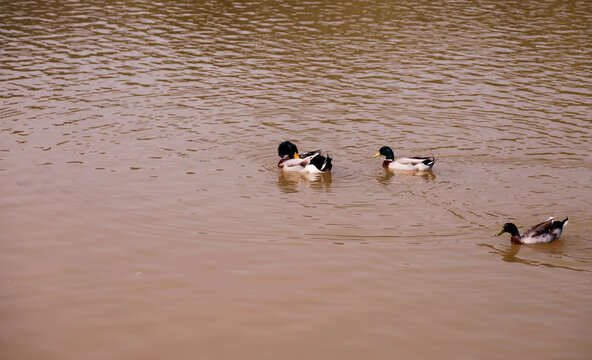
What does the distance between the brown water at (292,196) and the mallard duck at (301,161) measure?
0.28 metres

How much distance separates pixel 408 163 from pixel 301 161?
216 cm

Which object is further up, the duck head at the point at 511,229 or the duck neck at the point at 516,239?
the duck head at the point at 511,229

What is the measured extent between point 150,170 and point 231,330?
6969 millimetres

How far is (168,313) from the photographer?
10352 millimetres

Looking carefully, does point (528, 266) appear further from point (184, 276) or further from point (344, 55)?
point (344, 55)

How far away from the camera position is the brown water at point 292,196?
10.1 meters

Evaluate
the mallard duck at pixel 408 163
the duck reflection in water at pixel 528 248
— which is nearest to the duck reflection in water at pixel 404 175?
the mallard duck at pixel 408 163

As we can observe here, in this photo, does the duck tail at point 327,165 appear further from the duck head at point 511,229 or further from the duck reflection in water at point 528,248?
the duck head at point 511,229

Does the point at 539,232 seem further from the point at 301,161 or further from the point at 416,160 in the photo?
the point at 301,161

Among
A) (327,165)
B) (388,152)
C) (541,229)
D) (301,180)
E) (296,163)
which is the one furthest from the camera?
(388,152)

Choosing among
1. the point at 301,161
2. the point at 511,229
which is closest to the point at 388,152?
the point at 301,161

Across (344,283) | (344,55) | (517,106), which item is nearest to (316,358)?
(344,283)

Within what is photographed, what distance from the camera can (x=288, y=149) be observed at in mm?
16672

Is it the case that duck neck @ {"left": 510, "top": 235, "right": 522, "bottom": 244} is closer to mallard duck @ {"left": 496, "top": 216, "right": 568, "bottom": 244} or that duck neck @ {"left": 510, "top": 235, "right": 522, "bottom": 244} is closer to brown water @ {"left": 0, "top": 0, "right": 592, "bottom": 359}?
mallard duck @ {"left": 496, "top": 216, "right": 568, "bottom": 244}
